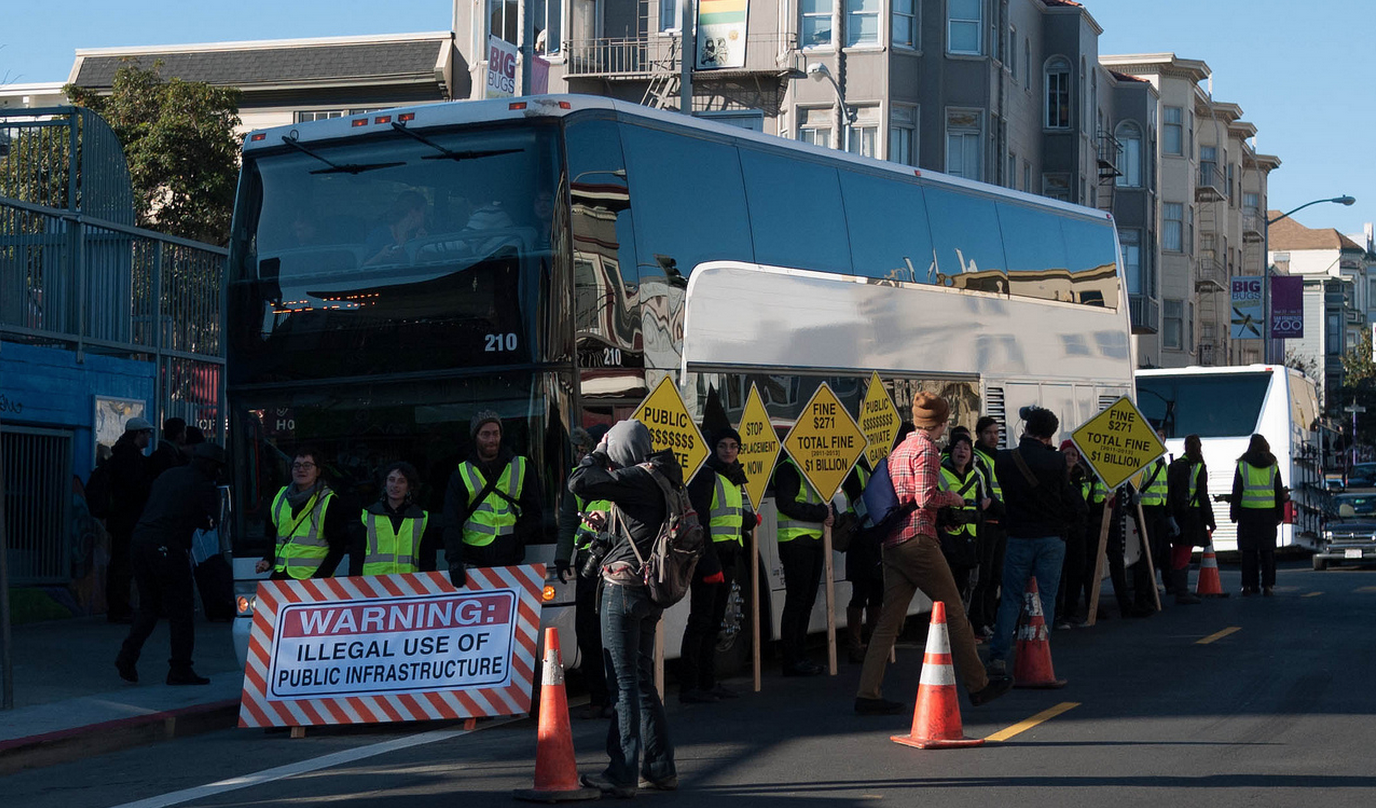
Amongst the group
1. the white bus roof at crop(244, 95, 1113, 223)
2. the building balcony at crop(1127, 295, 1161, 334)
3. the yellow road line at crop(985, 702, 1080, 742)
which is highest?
the building balcony at crop(1127, 295, 1161, 334)

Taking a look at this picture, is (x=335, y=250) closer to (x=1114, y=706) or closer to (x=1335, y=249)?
(x=1114, y=706)

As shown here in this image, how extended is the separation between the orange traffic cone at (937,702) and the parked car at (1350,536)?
20575mm

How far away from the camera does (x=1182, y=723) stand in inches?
416

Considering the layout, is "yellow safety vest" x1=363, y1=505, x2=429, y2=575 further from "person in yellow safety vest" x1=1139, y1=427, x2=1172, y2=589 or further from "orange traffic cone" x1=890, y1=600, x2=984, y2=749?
"person in yellow safety vest" x1=1139, y1=427, x2=1172, y2=589

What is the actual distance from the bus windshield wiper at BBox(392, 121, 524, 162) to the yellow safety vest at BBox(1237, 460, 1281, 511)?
41.2ft

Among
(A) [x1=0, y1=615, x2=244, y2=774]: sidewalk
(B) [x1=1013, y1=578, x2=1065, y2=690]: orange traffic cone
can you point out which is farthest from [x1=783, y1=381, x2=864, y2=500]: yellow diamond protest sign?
(A) [x1=0, y1=615, x2=244, y2=774]: sidewalk

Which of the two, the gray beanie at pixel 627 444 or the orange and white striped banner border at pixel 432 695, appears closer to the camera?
the gray beanie at pixel 627 444

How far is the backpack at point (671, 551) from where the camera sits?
8445 millimetres

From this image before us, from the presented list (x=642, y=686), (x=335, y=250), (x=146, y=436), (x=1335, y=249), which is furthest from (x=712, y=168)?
(x=1335, y=249)

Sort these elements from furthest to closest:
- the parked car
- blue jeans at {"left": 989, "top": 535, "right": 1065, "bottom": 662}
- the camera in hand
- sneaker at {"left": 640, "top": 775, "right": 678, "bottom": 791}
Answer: the parked car → blue jeans at {"left": 989, "top": 535, "right": 1065, "bottom": 662} → the camera in hand → sneaker at {"left": 640, "top": 775, "right": 678, "bottom": 791}

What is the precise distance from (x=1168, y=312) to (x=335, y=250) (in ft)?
176

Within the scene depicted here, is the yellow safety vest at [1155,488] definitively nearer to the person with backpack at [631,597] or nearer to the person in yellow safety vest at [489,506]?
the person in yellow safety vest at [489,506]

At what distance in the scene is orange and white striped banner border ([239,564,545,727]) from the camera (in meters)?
11.2

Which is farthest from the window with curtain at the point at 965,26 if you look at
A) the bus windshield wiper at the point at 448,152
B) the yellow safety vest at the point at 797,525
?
the bus windshield wiper at the point at 448,152
